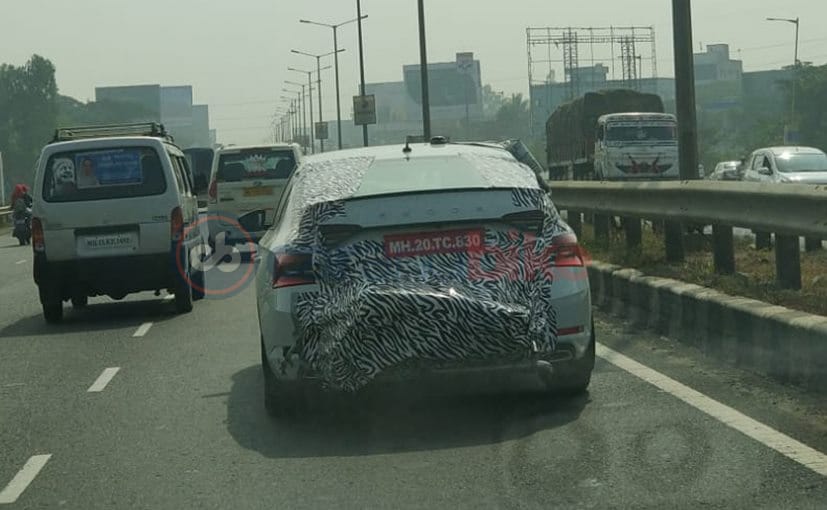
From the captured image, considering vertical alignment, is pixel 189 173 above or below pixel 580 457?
above

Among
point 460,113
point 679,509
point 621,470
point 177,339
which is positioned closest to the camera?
point 679,509

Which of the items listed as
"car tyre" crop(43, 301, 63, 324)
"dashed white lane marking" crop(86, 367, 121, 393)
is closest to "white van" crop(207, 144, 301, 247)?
"car tyre" crop(43, 301, 63, 324)

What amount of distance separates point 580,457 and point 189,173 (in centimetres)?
1079

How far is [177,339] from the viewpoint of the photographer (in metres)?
13.0

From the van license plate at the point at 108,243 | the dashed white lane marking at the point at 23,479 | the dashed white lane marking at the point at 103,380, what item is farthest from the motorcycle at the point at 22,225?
the dashed white lane marking at the point at 23,479

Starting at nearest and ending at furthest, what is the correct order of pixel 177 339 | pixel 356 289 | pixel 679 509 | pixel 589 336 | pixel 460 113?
pixel 679 509 < pixel 356 289 < pixel 589 336 < pixel 177 339 < pixel 460 113

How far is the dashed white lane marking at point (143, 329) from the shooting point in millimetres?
13622

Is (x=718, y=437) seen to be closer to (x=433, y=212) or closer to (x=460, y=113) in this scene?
(x=433, y=212)

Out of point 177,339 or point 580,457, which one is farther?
point 177,339

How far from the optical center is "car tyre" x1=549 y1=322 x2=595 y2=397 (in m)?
8.31

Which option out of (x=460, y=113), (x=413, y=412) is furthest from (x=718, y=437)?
(x=460, y=113)

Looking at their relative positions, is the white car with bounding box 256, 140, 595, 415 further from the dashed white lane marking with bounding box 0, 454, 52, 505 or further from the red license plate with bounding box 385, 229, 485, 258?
the dashed white lane marking with bounding box 0, 454, 52, 505

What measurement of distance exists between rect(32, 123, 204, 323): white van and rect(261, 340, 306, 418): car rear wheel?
22.4 ft

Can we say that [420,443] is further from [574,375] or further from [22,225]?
[22,225]
